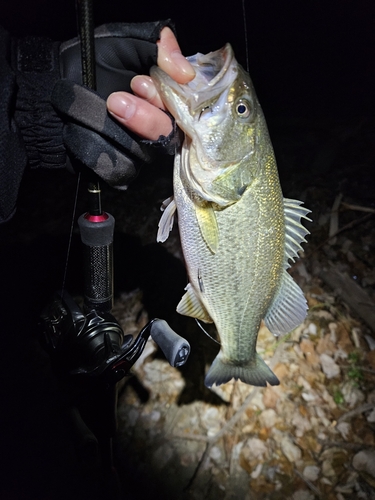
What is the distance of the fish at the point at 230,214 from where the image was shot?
1.43 metres

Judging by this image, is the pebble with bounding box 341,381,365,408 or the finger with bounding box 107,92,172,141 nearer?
the finger with bounding box 107,92,172,141

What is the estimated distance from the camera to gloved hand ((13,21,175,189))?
143cm

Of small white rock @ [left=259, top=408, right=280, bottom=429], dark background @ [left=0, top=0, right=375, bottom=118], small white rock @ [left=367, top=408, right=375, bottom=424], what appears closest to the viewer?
small white rock @ [left=367, top=408, right=375, bottom=424]

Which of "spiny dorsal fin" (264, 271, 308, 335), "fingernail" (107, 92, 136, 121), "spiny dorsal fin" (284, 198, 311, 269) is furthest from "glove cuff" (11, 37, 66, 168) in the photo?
"spiny dorsal fin" (264, 271, 308, 335)

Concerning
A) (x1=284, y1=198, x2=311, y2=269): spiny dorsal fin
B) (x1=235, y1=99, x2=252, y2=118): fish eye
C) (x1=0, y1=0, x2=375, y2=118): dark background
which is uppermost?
(x1=0, y1=0, x2=375, y2=118): dark background

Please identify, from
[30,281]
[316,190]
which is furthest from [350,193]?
[30,281]

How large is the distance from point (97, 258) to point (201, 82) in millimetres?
961

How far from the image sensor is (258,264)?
172cm

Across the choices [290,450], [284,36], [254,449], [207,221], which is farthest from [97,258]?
[284,36]

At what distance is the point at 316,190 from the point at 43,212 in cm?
478

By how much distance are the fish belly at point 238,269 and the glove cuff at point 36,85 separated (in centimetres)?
71

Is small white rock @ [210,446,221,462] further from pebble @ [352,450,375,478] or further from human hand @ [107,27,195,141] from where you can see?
human hand @ [107,27,195,141]

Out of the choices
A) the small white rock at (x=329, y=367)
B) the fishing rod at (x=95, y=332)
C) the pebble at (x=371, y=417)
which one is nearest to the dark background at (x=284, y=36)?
the small white rock at (x=329, y=367)

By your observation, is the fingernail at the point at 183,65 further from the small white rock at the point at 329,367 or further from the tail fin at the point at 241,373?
the small white rock at the point at 329,367
